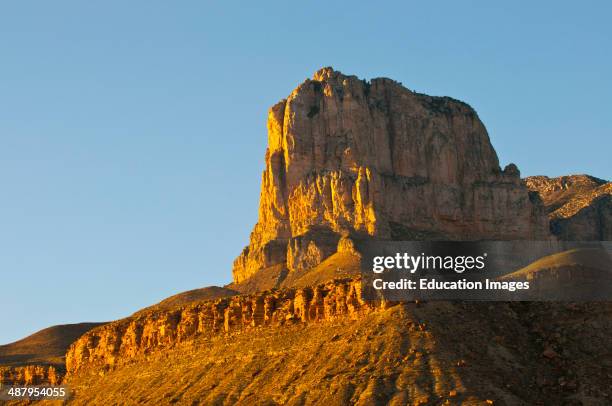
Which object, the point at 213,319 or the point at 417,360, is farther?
the point at 213,319

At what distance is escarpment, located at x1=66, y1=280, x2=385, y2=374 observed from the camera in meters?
124

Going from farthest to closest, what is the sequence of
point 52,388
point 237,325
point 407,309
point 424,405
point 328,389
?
1. point 52,388
2. point 237,325
3. point 407,309
4. point 328,389
5. point 424,405

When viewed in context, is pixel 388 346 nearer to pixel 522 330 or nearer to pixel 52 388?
pixel 522 330

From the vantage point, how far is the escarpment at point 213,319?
12379 centimetres

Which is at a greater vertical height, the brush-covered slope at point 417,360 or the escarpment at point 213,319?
the escarpment at point 213,319

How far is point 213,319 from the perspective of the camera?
139375 mm

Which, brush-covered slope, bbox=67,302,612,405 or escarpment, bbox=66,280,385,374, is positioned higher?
escarpment, bbox=66,280,385,374

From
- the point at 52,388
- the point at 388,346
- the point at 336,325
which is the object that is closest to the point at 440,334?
the point at 388,346

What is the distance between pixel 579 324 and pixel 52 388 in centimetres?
6536

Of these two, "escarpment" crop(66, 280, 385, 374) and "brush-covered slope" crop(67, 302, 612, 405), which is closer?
"brush-covered slope" crop(67, 302, 612, 405)

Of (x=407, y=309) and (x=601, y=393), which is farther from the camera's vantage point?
(x=407, y=309)

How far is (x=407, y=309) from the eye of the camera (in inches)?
4560

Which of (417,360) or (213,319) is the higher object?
(213,319)

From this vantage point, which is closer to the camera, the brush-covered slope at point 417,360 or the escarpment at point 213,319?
the brush-covered slope at point 417,360
